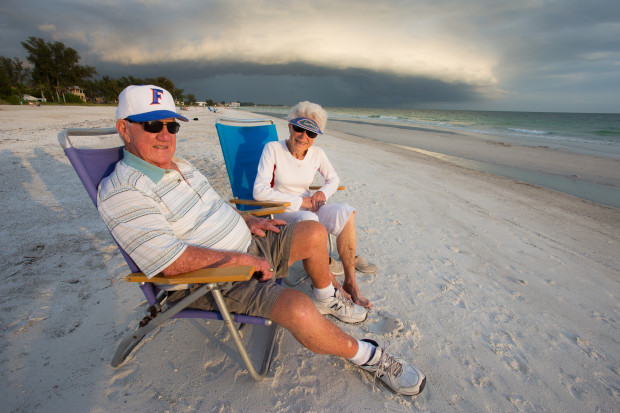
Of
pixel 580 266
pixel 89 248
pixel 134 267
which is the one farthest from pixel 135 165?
pixel 580 266

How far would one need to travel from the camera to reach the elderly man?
1.51 meters

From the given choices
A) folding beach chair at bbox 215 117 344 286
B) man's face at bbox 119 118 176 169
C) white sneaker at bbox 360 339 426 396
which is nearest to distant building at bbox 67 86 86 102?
folding beach chair at bbox 215 117 344 286

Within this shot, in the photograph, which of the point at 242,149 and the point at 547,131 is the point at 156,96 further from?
the point at 547,131

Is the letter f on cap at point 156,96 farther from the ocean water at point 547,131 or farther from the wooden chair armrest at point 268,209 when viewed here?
the ocean water at point 547,131

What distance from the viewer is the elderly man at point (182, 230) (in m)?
1.51

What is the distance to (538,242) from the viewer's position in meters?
3.81

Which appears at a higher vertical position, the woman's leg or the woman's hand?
the woman's hand

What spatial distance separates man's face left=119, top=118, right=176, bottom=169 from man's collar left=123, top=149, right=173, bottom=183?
0.18ft

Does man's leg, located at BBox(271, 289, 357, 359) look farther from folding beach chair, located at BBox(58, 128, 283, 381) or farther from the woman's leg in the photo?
the woman's leg

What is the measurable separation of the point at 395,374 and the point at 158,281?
1513 millimetres

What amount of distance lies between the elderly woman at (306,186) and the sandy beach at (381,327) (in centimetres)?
42

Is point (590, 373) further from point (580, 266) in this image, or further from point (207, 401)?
point (207, 401)

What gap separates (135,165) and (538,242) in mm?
4698

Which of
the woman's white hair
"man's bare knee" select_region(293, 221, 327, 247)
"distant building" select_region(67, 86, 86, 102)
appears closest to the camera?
"man's bare knee" select_region(293, 221, 327, 247)
